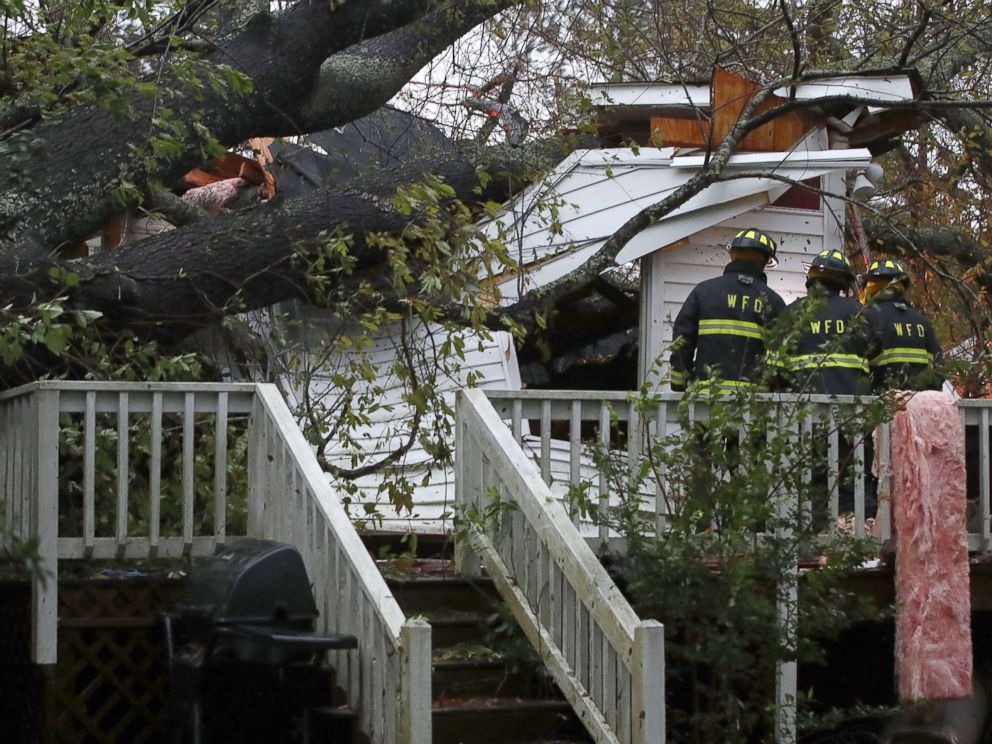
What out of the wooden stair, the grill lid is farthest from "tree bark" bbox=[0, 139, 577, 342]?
the grill lid

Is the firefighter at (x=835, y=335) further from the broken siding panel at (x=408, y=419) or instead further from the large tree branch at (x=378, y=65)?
the large tree branch at (x=378, y=65)

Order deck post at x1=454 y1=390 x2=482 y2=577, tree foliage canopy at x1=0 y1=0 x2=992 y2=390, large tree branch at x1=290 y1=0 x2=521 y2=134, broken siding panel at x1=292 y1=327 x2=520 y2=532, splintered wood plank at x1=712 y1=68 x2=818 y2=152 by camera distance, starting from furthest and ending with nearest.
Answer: splintered wood plank at x1=712 y1=68 x2=818 y2=152 → broken siding panel at x1=292 y1=327 x2=520 y2=532 → large tree branch at x1=290 y1=0 x2=521 y2=134 → tree foliage canopy at x1=0 y1=0 x2=992 y2=390 → deck post at x1=454 y1=390 x2=482 y2=577

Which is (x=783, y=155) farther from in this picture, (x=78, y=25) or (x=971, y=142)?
(x=78, y=25)

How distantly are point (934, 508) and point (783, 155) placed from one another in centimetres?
376

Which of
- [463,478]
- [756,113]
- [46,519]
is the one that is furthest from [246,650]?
[756,113]

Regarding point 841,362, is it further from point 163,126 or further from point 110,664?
point 110,664

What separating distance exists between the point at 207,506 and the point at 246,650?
2.21 m

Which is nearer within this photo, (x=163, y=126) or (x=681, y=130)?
(x=163, y=126)

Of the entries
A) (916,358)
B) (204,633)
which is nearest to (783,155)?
(916,358)

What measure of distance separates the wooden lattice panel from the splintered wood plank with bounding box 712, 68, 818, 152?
A: 16.6 ft

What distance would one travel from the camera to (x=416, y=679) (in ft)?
17.7

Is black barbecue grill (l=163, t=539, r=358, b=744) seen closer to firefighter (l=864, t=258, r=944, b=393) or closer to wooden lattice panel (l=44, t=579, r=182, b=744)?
wooden lattice panel (l=44, t=579, r=182, b=744)

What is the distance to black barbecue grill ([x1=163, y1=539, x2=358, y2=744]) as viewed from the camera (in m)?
5.41

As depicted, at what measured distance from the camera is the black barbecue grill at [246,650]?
5.41 m
